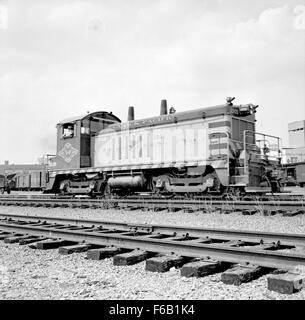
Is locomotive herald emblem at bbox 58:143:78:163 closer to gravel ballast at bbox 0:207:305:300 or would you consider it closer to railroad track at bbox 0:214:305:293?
railroad track at bbox 0:214:305:293

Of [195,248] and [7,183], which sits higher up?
[7,183]

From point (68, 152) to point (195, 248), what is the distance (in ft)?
39.8

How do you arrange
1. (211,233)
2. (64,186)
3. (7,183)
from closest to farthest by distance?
1. (211,233)
2. (64,186)
3. (7,183)

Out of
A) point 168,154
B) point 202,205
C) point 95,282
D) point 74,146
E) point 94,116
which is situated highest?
point 94,116

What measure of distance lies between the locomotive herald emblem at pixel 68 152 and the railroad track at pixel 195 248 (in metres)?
8.59

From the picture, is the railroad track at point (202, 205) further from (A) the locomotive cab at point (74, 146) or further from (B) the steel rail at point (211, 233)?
(B) the steel rail at point (211, 233)

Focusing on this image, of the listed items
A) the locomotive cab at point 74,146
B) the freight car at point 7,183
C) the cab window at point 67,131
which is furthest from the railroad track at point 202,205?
the freight car at point 7,183

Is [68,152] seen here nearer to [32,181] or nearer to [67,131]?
[67,131]

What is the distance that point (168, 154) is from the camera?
1308 cm

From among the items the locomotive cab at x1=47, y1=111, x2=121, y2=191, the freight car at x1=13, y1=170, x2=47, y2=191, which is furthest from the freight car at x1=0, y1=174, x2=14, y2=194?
the locomotive cab at x1=47, y1=111, x2=121, y2=191

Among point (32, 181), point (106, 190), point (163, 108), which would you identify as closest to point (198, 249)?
point (106, 190)

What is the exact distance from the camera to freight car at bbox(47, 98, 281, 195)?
38.2ft

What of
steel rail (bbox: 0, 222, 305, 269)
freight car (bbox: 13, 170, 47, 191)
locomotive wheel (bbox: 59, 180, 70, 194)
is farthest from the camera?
freight car (bbox: 13, 170, 47, 191)

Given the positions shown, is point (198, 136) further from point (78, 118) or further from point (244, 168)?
point (78, 118)
